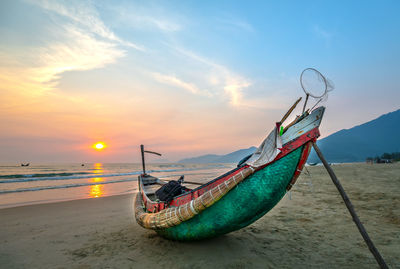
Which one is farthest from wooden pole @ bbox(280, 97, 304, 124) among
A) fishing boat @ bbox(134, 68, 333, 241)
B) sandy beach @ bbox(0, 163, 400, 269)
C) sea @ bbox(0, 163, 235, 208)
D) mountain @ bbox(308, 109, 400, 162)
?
mountain @ bbox(308, 109, 400, 162)

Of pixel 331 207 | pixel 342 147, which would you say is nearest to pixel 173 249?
pixel 331 207

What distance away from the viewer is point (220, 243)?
150 inches

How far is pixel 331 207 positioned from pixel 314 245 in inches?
137

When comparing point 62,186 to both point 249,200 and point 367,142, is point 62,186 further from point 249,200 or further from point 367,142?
point 367,142

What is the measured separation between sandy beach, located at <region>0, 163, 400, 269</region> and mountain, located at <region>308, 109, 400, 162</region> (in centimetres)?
9898

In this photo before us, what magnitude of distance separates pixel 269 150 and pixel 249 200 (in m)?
0.79

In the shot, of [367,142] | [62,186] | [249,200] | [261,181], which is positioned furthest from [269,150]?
[367,142]

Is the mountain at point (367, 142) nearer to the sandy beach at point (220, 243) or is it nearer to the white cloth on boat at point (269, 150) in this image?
the sandy beach at point (220, 243)

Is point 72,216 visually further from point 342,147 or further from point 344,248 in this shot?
point 342,147

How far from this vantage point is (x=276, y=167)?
9.16 feet

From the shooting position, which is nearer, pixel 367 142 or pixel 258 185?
pixel 258 185

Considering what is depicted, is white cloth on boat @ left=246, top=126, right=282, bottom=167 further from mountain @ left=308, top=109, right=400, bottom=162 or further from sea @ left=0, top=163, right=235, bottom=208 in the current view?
mountain @ left=308, top=109, right=400, bottom=162

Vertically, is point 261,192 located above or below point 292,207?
above

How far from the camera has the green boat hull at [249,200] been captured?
2.80m
